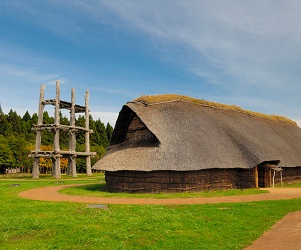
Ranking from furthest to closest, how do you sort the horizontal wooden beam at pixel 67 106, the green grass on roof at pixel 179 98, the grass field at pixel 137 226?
1. the horizontal wooden beam at pixel 67 106
2. the green grass on roof at pixel 179 98
3. the grass field at pixel 137 226

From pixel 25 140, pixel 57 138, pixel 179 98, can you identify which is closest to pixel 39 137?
pixel 57 138

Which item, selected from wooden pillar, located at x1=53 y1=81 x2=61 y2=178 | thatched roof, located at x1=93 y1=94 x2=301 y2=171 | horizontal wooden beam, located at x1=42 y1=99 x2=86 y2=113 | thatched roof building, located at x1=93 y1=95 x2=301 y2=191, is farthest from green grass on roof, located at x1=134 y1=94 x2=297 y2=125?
horizontal wooden beam, located at x1=42 y1=99 x2=86 y2=113

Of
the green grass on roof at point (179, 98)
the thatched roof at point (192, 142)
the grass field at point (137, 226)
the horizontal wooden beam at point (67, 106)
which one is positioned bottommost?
the grass field at point (137, 226)

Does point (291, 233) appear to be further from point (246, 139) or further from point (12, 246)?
point (246, 139)

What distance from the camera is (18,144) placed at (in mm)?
63250

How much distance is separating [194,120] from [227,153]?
463 cm

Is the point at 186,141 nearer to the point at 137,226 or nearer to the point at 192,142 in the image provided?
the point at 192,142

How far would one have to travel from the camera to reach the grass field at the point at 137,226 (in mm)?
9492

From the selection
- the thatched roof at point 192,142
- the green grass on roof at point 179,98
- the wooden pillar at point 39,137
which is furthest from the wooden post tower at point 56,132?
the green grass on roof at point 179,98

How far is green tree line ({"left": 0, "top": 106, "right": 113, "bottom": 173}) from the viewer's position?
200 feet

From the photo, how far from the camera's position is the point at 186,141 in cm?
2522

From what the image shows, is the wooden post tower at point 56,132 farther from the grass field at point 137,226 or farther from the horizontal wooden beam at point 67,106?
the grass field at point 137,226

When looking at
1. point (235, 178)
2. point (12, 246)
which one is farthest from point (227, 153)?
point (12, 246)

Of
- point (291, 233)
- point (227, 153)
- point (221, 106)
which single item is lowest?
point (291, 233)
